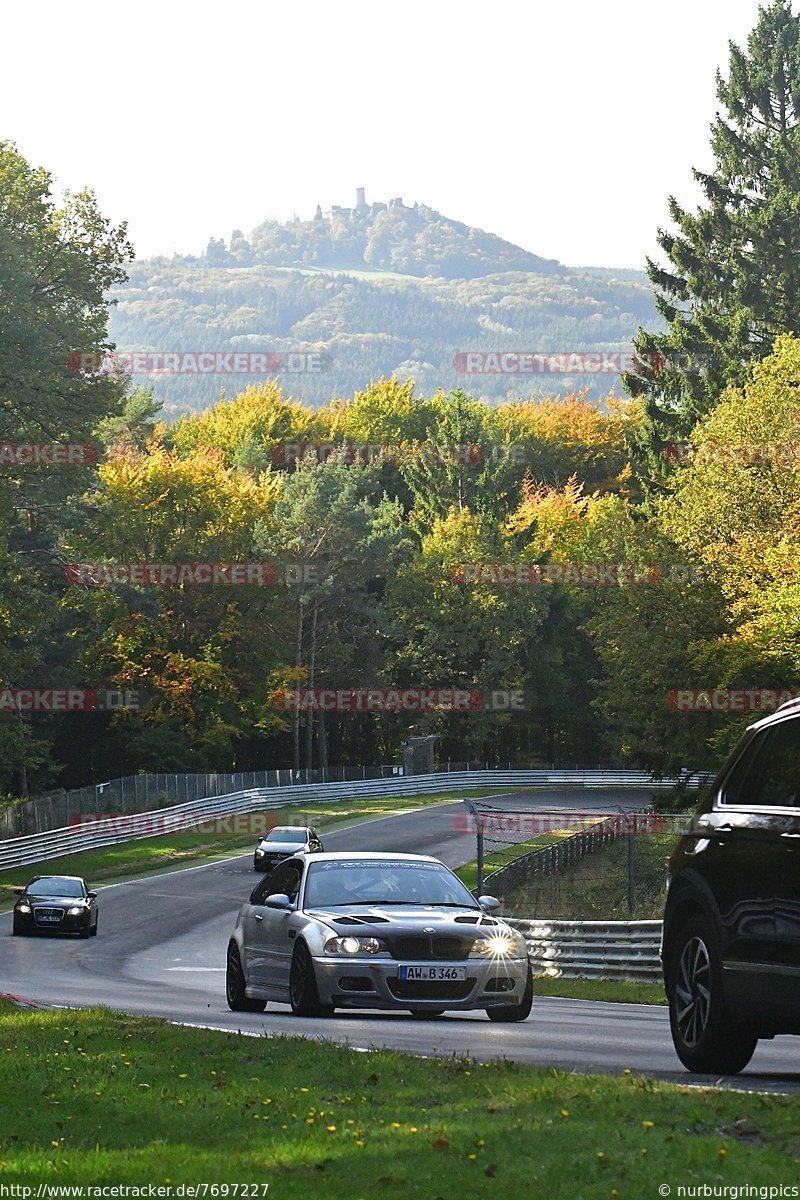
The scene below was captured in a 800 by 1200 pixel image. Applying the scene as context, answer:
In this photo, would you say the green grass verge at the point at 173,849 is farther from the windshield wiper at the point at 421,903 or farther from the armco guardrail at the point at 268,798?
the windshield wiper at the point at 421,903

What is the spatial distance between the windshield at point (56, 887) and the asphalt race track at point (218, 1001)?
98 cm

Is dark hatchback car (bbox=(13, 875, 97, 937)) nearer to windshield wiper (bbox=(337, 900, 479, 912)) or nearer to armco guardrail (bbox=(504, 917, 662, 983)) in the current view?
armco guardrail (bbox=(504, 917, 662, 983))

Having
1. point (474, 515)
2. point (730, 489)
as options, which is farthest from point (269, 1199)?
point (474, 515)

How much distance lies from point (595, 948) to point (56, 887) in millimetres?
15524

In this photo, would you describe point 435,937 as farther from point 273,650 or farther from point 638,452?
point 273,650

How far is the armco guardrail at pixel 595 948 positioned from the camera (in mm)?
25734

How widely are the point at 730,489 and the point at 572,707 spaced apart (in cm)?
5676
